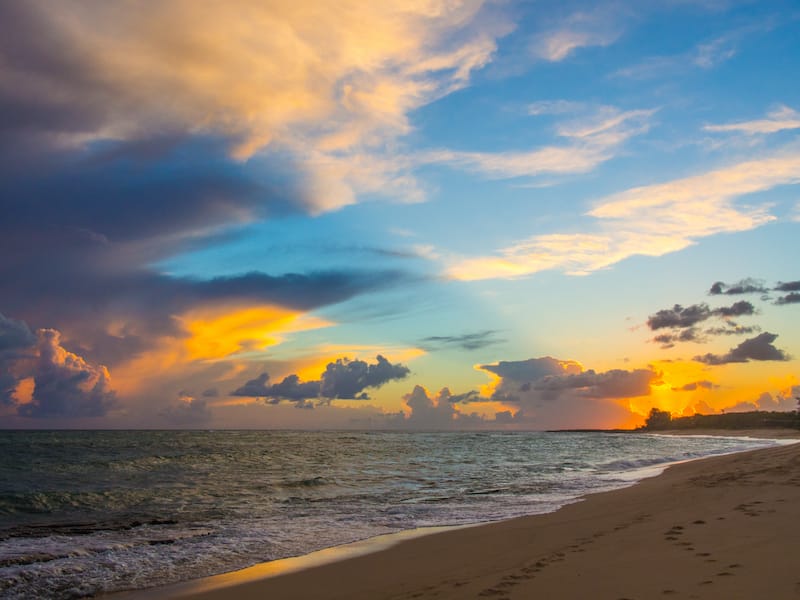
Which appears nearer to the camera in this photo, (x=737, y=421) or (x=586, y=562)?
(x=586, y=562)

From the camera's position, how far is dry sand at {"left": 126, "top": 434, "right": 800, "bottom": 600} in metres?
7.08

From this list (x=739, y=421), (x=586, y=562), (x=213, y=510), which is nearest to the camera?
(x=586, y=562)

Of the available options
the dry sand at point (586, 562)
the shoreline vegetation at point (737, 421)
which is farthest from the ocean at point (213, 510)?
the shoreline vegetation at point (737, 421)

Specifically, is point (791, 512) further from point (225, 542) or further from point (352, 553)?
point (225, 542)

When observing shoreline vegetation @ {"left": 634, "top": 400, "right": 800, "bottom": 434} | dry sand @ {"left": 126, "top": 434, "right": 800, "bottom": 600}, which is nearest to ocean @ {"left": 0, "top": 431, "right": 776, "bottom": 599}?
dry sand @ {"left": 126, "top": 434, "right": 800, "bottom": 600}

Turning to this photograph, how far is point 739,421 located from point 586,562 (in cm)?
16914

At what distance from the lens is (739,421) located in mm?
150375

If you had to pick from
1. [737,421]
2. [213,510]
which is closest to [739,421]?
[737,421]

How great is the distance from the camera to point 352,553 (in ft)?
37.5

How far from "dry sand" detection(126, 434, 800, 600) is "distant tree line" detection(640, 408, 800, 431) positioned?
12576cm

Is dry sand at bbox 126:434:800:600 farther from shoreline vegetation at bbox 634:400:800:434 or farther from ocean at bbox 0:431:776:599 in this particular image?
shoreline vegetation at bbox 634:400:800:434

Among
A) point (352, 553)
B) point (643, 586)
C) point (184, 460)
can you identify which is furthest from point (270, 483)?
point (643, 586)

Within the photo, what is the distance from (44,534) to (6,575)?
5.06 m

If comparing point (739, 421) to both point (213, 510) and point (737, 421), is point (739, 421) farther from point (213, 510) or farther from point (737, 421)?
point (213, 510)
